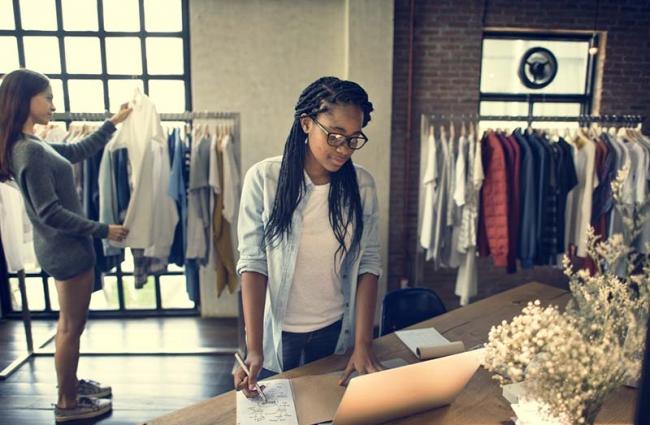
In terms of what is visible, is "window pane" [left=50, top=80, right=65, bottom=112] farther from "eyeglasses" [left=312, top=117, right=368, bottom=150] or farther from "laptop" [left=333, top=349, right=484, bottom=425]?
"laptop" [left=333, top=349, right=484, bottom=425]

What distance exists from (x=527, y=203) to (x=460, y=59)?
1461 mm

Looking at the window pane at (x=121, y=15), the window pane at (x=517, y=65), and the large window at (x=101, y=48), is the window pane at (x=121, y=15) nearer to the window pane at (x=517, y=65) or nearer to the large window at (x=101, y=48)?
the large window at (x=101, y=48)

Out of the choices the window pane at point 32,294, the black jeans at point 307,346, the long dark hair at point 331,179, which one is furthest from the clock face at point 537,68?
the window pane at point 32,294

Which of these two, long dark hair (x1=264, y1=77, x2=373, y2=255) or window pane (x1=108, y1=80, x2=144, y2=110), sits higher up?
window pane (x1=108, y1=80, x2=144, y2=110)

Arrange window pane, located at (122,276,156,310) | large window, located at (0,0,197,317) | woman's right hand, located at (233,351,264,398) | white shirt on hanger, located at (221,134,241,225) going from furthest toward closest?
window pane, located at (122,276,156,310), large window, located at (0,0,197,317), white shirt on hanger, located at (221,134,241,225), woman's right hand, located at (233,351,264,398)

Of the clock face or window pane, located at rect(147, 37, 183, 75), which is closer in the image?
window pane, located at rect(147, 37, 183, 75)

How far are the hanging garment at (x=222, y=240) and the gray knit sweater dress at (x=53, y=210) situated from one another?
0.90 meters

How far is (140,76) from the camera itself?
3.99m

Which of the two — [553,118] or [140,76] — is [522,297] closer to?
[553,118]

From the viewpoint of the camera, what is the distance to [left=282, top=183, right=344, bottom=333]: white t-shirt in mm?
1554

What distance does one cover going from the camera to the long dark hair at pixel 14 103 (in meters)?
2.20

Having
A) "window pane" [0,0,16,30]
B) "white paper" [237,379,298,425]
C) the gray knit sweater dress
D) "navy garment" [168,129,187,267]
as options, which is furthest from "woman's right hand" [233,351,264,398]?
"window pane" [0,0,16,30]

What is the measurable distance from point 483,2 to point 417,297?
2.77 m

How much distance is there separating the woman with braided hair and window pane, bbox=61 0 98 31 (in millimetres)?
3187
